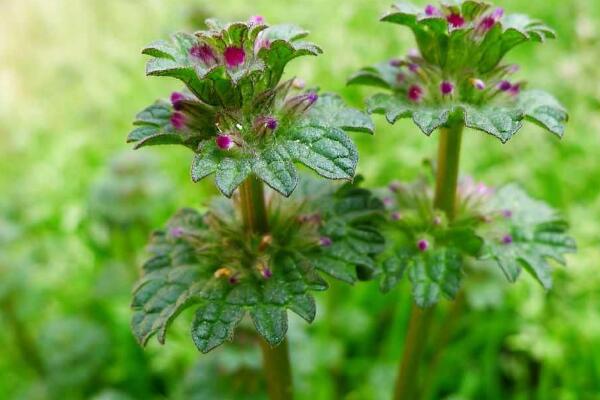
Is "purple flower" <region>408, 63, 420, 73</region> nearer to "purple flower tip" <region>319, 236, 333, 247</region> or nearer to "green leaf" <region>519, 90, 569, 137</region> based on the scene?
"green leaf" <region>519, 90, 569, 137</region>

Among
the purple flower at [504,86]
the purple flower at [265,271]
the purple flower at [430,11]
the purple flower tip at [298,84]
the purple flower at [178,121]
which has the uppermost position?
the purple flower at [430,11]

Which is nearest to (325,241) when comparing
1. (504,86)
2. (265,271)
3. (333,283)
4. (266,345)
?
(265,271)

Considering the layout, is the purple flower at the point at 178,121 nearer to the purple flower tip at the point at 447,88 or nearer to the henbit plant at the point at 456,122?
the henbit plant at the point at 456,122

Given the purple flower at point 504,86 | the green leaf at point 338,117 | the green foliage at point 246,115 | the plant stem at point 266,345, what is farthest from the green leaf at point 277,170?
the purple flower at point 504,86

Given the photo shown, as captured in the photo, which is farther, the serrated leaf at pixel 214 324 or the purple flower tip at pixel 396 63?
the purple flower tip at pixel 396 63

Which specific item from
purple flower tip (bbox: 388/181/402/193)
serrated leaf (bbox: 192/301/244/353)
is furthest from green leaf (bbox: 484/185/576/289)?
serrated leaf (bbox: 192/301/244/353)
